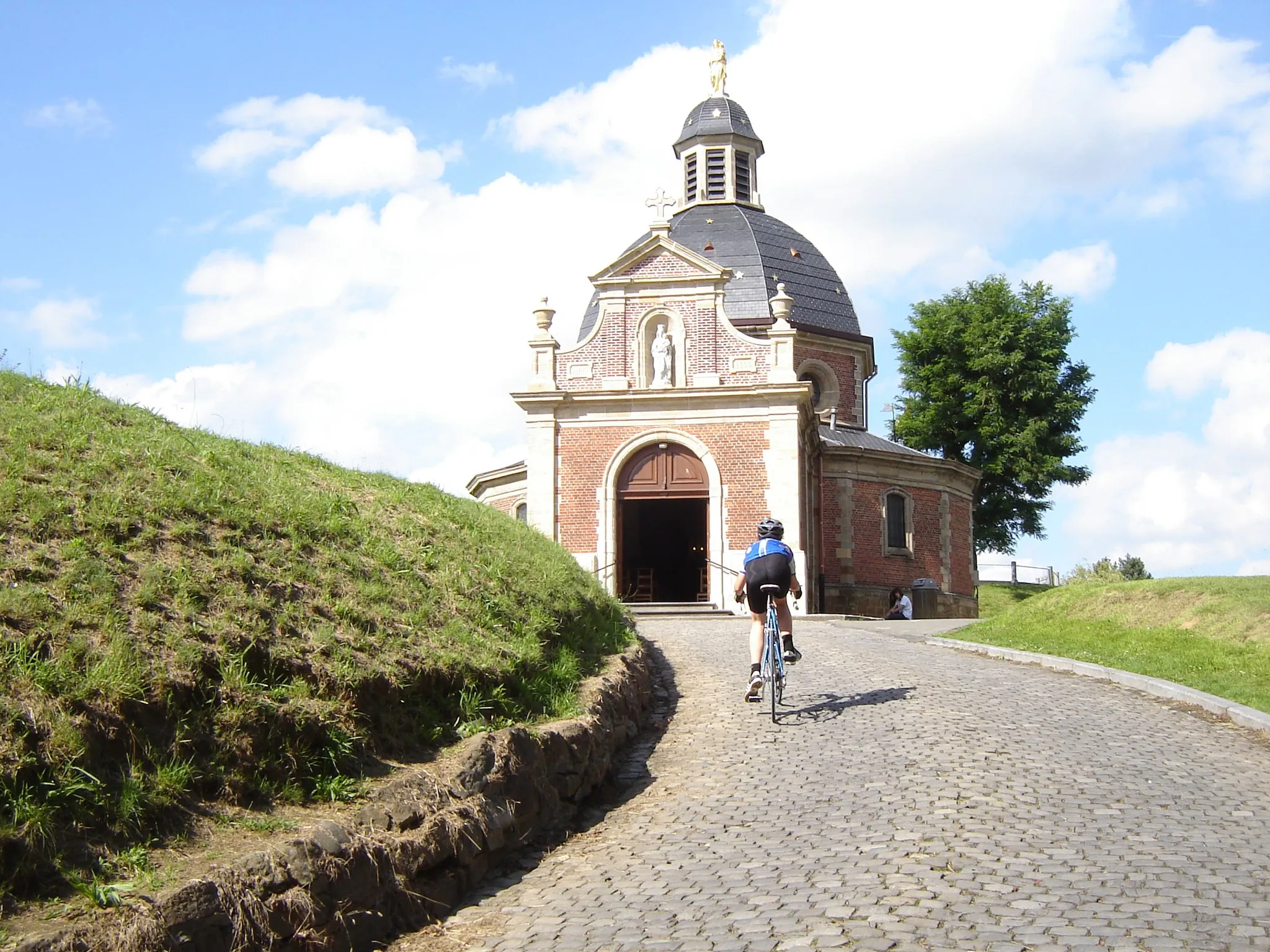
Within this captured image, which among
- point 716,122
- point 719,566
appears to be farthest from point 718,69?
point 719,566

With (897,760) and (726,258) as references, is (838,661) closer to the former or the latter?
(897,760)

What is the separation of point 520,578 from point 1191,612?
10.8 meters

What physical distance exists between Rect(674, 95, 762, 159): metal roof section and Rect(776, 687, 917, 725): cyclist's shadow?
3110 centimetres

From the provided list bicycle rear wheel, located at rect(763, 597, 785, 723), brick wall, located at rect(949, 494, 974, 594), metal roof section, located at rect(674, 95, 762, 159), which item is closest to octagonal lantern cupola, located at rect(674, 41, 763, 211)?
metal roof section, located at rect(674, 95, 762, 159)

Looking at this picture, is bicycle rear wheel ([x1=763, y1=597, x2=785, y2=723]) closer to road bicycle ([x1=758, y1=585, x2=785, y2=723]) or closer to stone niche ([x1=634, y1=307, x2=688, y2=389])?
road bicycle ([x1=758, y1=585, x2=785, y2=723])

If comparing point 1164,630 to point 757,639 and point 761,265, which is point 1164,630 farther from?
point 761,265

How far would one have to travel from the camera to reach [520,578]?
468 inches

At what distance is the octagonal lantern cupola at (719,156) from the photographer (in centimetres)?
4128

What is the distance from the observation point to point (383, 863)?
6.63 metres

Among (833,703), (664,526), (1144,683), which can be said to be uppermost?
(664,526)

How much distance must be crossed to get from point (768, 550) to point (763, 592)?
476 mm

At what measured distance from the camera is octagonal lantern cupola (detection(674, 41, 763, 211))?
41281mm

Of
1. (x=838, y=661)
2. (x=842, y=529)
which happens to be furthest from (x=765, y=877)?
(x=842, y=529)

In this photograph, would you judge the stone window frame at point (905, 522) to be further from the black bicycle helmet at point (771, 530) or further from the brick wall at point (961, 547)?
the black bicycle helmet at point (771, 530)
